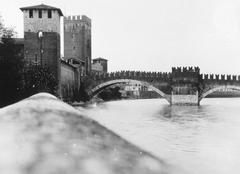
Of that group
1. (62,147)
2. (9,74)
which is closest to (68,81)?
(9,74)

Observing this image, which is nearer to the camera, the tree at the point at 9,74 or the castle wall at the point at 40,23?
the tree at the point at 9,74

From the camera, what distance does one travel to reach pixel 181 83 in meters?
38.6

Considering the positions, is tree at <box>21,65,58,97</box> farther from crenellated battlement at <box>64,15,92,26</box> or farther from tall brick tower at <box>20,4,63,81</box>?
crenellated battlement at <box>64,15,92,26</box>

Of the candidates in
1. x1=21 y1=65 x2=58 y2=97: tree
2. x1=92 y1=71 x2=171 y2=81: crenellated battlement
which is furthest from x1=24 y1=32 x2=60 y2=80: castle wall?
x1=92 y1=71 x2=171 y2=81: crenellated battlement

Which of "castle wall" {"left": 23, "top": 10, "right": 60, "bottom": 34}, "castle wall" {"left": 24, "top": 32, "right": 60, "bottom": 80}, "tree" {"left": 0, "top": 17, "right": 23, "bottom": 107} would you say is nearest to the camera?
"tree" {"left": 0, "top": 17, "right": 23, "bottom": 107}

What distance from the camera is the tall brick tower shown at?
97.5ft


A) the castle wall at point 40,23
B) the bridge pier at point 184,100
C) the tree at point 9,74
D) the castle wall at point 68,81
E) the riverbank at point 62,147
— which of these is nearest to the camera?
the riverbank at point 62,147

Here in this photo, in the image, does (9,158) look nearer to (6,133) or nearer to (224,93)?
(6,133)

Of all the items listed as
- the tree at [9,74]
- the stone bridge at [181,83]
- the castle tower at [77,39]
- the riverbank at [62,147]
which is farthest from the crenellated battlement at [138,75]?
the riverbank at [62,147]

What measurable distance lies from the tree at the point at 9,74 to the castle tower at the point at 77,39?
30.5 metres

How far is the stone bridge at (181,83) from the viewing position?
37.9 meters

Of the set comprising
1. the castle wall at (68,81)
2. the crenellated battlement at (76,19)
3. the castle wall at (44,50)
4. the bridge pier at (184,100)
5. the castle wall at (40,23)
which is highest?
the crenellated battlement at (76,19)

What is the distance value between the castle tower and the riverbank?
5095cm

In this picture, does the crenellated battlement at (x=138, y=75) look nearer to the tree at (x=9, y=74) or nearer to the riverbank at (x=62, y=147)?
the tree at (x=9, y=74)
